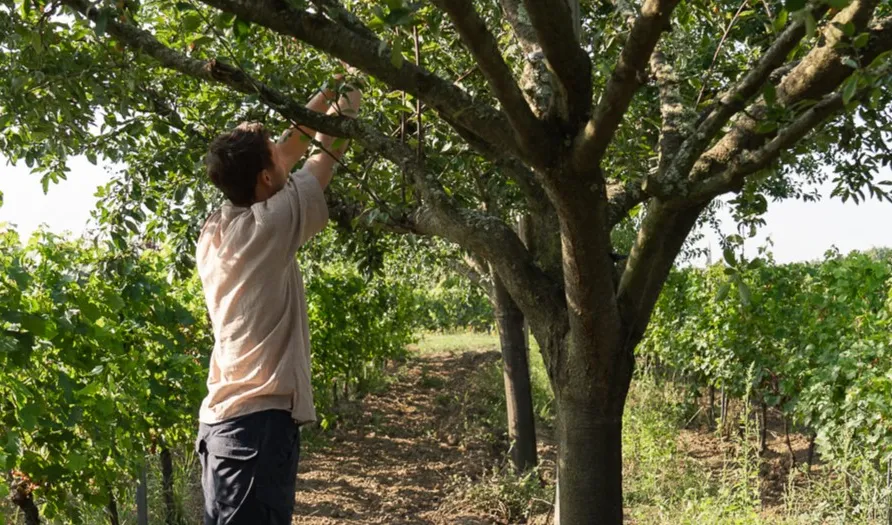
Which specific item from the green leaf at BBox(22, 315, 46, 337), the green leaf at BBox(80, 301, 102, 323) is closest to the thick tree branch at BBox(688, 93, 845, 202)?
the green leaf at BBox(22, 315, 46, 337)

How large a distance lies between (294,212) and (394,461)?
274 inches

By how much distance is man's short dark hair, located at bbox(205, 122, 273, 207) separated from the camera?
2.58m

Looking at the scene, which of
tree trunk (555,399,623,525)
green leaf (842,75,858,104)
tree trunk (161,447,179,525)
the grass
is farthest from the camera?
the grass

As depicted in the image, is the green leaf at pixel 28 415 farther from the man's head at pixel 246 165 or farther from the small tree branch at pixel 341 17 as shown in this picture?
the small tree branch at pixel 341 17

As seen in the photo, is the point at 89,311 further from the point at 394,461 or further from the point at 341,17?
the point at 394,461

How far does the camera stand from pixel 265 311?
2.57 metres

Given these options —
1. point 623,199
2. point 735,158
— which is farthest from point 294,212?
point 623,199

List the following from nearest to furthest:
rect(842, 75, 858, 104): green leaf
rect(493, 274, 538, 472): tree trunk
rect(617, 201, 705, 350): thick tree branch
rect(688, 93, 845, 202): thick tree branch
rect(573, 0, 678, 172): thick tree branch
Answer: rect(842, 75, 858, 104): green leaf → rect(573, 0, 678, 172): thick tree branch → rect(688, 93, 845, 202): thick tree branch → rect(617, 201, 705, 350): thick tree branch → rect(493, 274, 538, 472): tree trunk

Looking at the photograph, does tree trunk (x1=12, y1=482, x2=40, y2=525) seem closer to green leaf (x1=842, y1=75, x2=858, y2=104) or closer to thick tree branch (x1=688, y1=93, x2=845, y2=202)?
thick tree branch (x1=688, y1=93, x2=845, y2=202)

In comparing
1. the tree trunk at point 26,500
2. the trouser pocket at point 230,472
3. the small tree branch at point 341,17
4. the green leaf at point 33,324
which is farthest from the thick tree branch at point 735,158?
the tree trunk at point 26,500

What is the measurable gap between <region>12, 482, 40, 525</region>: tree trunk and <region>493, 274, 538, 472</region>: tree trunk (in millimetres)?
4257

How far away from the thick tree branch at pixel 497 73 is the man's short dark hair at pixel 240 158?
2.38 feet

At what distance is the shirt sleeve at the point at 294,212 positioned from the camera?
2.55 metres

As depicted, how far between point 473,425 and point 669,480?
11.6 feet
